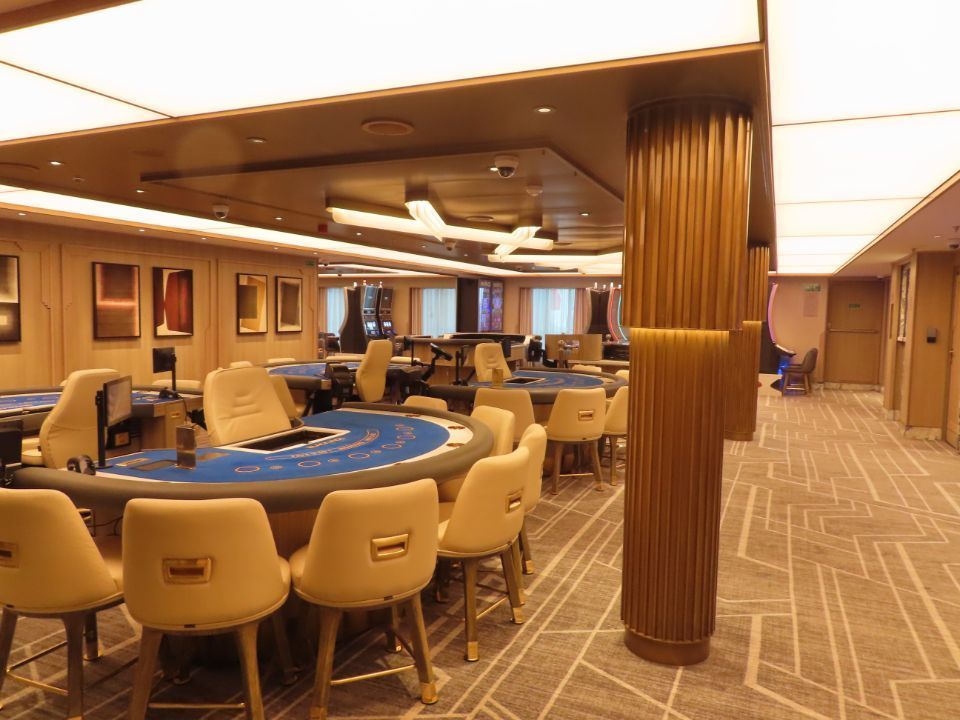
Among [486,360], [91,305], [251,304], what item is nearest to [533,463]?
[486,360]

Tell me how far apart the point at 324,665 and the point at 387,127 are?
8.48 ft

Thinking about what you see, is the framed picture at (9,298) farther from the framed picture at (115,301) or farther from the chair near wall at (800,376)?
the chair near wall at (800,376)

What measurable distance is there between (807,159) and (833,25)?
2.10 m

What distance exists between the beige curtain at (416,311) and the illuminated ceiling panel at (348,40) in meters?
16.6

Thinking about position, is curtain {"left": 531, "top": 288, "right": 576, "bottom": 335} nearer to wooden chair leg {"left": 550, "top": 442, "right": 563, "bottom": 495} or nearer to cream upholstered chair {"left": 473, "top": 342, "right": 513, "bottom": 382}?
cream upholstered chair {"left": 473, "top": 342, "right": 513, "bottom": 382}

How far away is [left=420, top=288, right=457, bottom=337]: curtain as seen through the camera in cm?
1945

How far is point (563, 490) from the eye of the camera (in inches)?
232

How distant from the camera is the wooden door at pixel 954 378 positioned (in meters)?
8.26

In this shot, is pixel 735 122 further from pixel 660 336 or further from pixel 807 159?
pixel 807 159

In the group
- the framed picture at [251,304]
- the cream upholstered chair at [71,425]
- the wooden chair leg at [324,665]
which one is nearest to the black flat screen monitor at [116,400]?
the cream upholstered chair at [71,425]

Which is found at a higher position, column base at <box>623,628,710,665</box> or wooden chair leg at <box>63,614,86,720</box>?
wooden chair leg at <box>63,614,86,720</box>

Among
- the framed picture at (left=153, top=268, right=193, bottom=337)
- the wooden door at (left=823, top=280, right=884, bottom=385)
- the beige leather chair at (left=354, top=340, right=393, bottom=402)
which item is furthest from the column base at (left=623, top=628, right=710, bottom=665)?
the wooden door at (left=823, top=280, right=884, bottom=385)

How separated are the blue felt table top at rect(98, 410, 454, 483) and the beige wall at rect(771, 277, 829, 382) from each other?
43.3ft

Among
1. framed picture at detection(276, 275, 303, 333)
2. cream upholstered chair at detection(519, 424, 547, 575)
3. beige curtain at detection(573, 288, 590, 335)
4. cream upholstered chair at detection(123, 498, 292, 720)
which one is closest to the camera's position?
cream upholstered chair at detection(123, 498, 292, 720)
